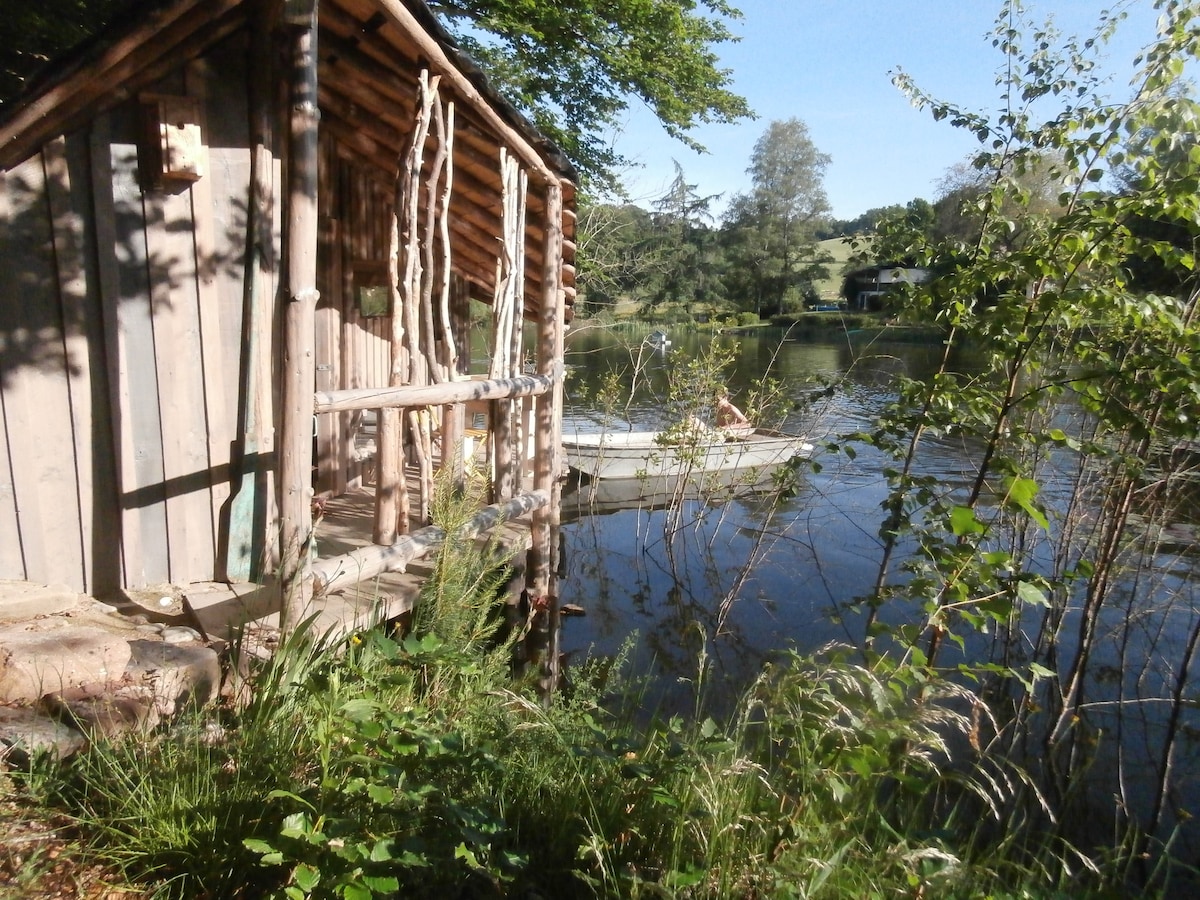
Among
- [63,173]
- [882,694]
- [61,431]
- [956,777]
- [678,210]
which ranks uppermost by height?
[678,210]

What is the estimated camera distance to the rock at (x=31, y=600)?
3631 millimetres

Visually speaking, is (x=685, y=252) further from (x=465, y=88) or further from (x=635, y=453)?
(x=465, y=88)

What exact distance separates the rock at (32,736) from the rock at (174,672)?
309 mm

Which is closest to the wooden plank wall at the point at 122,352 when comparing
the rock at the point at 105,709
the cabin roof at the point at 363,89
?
the cabin roof at the point at 363,89

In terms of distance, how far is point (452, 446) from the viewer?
570 centimetres

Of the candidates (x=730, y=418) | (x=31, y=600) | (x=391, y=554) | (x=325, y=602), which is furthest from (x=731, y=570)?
(x=31, y=600)

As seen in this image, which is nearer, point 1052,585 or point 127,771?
point 127,771

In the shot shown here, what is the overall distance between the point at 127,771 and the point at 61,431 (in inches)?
80.3

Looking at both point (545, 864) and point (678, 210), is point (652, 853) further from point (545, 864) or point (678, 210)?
point (678, 210)

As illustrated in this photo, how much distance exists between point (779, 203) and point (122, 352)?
47.2 m

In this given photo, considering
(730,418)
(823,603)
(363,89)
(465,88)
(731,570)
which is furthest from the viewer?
(730,418)

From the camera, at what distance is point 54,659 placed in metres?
3.18

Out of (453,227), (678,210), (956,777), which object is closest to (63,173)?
(453,227)

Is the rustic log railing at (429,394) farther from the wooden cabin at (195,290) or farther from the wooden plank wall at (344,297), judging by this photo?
the wooden plank wall at (344,297)
